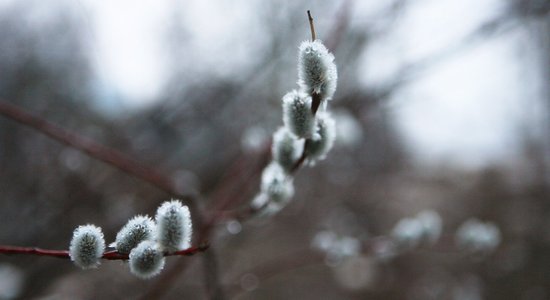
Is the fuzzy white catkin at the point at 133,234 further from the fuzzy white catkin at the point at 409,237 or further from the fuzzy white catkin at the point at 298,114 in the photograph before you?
the fuzzy white catkin at the point at 409,237

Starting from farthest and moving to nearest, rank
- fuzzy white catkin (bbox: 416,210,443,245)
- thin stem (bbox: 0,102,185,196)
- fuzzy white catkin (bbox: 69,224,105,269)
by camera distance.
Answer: fuzzy white catkin (bbox: 416,210,443,245) < thin stem (bbox: 0,102,185,196) < fuzzy white catkin (bbox: 69,224,105,269)

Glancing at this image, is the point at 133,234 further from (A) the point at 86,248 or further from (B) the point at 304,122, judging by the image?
(B) the point at 304,122

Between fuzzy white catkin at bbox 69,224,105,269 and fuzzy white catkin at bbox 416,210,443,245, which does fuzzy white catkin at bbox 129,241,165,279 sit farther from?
fuzzy white catkin at bbox 416,210,443,245

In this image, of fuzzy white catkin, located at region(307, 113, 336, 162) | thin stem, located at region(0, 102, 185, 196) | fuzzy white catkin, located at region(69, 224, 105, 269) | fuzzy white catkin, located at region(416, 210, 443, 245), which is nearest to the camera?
fuzzy white catkin, located at region(69, 224, 105, 269)

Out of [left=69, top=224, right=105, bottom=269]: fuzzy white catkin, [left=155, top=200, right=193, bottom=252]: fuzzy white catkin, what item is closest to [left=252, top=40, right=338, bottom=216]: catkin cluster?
[left=155, top=200, right=193, bottom=252]: fuzzy white catkin

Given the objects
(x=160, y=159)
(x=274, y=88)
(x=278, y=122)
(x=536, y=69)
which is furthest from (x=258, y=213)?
(x=536, y=69)

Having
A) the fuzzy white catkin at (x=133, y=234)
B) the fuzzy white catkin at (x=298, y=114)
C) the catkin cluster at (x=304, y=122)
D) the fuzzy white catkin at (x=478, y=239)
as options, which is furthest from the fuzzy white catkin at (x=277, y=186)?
the fuzzy white catkin at (x=478, y=239)

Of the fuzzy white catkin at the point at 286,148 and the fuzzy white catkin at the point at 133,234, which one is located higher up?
the fuzzy white catkin at the point at 286,148
